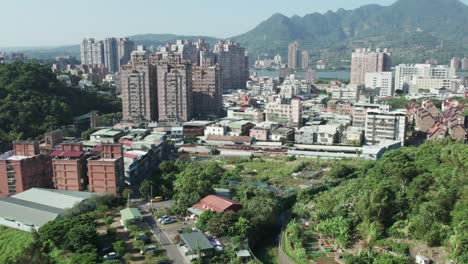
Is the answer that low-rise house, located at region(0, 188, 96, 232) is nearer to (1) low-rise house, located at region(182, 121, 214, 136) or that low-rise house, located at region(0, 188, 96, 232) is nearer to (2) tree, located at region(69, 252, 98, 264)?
(2) tree, located at region(69, 252, 98, 264)

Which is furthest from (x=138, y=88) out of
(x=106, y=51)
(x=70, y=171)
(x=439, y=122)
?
(x=106, y=51)

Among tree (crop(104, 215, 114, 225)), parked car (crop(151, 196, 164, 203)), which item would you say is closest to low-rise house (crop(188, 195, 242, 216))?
Result: parked car (crop(151, 196, 164, 203))

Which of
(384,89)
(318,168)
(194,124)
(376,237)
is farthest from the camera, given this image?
(384,89)

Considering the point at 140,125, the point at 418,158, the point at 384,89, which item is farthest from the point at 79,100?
the point at 384,89

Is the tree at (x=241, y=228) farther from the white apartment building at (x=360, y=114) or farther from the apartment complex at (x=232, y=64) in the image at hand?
the apartment complex at (x=232, y=64)

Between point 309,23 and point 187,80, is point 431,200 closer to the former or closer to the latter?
point 187,80

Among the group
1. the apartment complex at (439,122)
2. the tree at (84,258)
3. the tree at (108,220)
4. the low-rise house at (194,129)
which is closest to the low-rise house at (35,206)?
the tree at (108,220)
